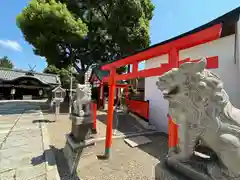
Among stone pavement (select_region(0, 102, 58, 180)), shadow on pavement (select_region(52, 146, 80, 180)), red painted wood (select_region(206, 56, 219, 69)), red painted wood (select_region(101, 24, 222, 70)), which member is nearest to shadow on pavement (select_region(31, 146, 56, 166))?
stone pavement (select_region(0, 102, 58, 180))

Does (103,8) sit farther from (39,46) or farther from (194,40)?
(194,40)

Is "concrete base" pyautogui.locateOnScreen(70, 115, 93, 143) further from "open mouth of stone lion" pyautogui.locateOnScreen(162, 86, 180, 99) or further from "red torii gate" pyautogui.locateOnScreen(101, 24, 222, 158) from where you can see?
"open mouth of stone lion" pyautogui.locateOnScreen(162, 86, 180, 99)

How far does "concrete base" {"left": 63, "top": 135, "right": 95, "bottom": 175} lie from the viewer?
3624 mm

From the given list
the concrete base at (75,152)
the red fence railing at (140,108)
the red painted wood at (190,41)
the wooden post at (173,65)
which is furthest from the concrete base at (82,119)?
the red fence railing at (140,108)

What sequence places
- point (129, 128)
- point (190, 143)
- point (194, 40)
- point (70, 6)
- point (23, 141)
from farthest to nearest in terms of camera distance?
point (70, 6), point (129, 128), point (23, 141), point (194, 40), point (190, 143)

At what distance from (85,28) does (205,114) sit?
11.6 metres

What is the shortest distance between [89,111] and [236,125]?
3.64 m

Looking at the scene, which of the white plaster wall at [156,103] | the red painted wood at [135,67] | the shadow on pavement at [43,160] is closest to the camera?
the red painted wood at [135,67]

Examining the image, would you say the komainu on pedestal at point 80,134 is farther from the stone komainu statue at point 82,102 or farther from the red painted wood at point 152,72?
the red painted wood at point 152,72

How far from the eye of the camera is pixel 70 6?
12.8 meters

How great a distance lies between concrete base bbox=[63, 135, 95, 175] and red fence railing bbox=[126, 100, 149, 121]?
162 inches

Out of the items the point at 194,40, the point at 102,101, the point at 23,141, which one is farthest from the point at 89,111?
the point at 102,101

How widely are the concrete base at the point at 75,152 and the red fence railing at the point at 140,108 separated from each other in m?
4.10

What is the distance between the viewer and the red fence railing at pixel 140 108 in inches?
300
